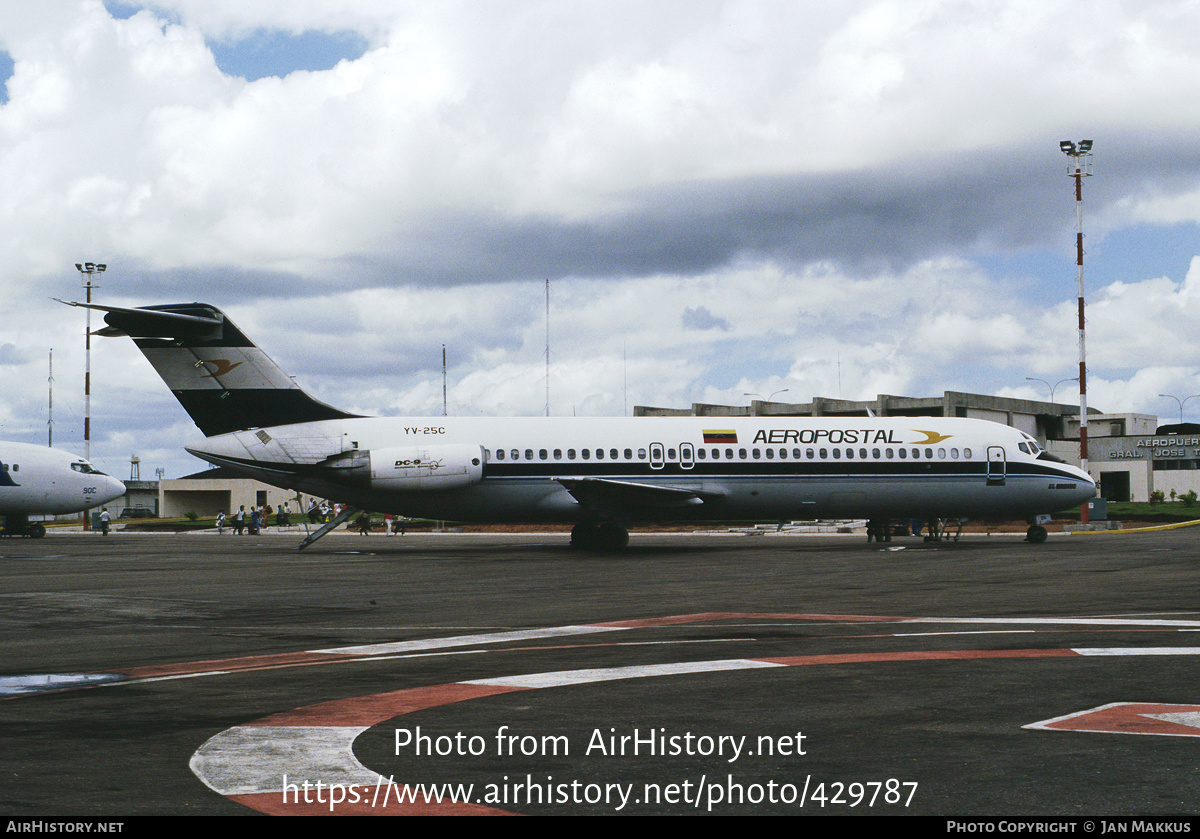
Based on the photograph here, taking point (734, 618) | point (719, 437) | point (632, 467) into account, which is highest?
point (719, 437)

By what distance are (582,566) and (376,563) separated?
20.2ft

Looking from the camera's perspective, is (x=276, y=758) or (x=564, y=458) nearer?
(x=276, y=758)

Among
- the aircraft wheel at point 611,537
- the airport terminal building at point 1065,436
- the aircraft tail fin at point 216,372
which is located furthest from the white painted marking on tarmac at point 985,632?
the airport terminal building at point 1065,436

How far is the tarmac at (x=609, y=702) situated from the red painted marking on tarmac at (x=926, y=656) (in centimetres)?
7

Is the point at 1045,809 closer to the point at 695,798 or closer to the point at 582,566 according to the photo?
the point at 695,798

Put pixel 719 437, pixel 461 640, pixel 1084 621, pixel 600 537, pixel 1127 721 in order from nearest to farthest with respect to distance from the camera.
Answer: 1. pixel 1127 721
2. pixel 461 640
3. pixel 1084 621
4. pixel 719 437
5. pixel 600 537

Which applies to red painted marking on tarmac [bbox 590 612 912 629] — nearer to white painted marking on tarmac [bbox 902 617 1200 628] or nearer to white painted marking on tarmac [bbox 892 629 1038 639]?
white painted marking on tarmac [bbox 902 617 1200 628]

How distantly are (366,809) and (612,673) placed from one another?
4.69 meters

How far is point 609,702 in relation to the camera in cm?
839

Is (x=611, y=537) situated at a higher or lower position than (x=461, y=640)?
lower

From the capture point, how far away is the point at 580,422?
107 feet

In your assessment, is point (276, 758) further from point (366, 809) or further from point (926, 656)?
point (926, 656)

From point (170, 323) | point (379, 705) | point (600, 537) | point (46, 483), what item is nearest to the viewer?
point (379, 705)

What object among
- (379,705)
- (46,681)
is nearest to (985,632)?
(379,705)
